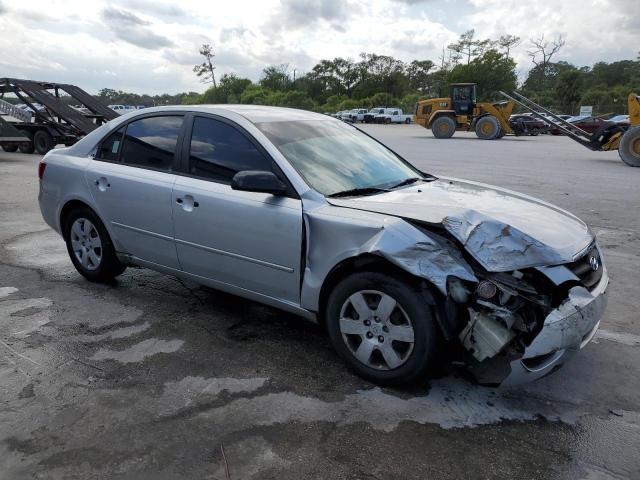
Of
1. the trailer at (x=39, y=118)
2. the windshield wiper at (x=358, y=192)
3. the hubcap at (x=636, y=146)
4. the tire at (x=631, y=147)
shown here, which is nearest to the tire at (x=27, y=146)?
the trailer at (x=39, y=118)

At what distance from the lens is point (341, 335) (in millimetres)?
2934

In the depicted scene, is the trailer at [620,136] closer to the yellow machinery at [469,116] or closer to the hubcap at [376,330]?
the yellow machinery at [469,116]

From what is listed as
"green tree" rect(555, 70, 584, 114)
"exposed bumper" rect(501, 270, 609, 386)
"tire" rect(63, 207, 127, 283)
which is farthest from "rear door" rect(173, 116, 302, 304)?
"green tree" rect(555, 70, 584, 114)

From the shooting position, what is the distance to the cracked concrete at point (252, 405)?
89.0 inches

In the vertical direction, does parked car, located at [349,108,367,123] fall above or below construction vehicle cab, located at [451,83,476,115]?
above

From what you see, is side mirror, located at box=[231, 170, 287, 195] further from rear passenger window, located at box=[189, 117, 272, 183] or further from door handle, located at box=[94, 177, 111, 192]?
door handle, located at box=[94, 177, 111, 192]

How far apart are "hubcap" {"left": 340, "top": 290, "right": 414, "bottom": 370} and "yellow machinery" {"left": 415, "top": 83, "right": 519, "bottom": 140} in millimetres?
23401

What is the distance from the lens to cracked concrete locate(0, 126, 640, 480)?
89.0 inches

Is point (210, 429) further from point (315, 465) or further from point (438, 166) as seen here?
point (438, 166)

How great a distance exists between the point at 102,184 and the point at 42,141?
13.6 metres

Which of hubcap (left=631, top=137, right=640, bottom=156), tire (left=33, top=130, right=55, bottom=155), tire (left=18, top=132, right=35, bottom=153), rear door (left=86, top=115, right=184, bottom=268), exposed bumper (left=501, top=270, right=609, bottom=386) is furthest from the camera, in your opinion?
tire (left=18, top=132, right=35, bottom=153)

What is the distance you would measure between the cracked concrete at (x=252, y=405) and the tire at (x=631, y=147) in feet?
35.9

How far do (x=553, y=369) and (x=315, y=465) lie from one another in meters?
1.30

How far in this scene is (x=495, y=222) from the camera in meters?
2.74
